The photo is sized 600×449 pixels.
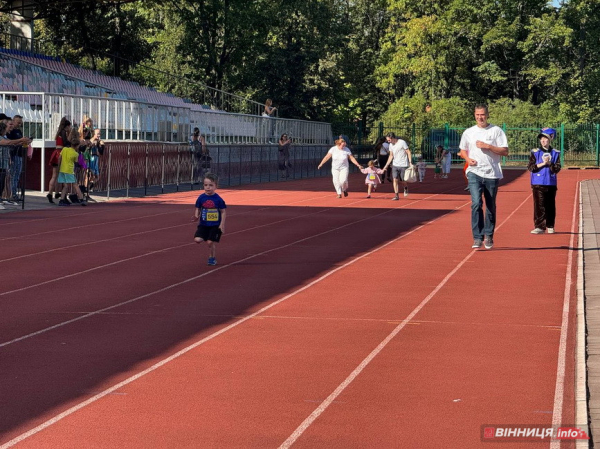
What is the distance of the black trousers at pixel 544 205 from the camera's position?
19.3 m

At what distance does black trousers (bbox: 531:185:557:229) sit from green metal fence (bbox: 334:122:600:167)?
4675 centimetres

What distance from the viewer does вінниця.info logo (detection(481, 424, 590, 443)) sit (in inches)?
247

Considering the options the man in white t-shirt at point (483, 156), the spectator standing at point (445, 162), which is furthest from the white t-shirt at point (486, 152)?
the spectator standing at point (445, 162)

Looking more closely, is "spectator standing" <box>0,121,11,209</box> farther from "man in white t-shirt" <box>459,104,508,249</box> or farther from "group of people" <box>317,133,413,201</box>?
"man in white t-shirt" <box>459,104,508,249</box>

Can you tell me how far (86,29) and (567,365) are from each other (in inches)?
2289

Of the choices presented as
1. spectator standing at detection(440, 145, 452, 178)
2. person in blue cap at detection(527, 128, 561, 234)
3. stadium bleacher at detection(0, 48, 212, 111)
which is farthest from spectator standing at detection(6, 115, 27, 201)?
spectator standing at detection(440, 145, 452, 178)

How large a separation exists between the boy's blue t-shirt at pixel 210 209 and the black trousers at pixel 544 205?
6708 mm

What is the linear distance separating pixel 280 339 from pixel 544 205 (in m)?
11.0

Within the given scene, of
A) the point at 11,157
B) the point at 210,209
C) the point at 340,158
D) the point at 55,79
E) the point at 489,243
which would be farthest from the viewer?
the point at 55,79

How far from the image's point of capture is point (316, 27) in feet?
245

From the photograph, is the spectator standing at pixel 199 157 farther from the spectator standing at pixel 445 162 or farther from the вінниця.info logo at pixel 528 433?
the вінниця.info logo at pixel 528 433

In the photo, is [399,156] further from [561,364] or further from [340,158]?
[561,364]

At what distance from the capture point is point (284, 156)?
48500 millimetres

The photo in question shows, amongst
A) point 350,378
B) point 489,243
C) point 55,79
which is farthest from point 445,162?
point 350,378
